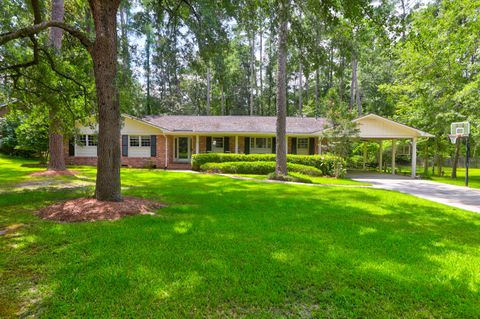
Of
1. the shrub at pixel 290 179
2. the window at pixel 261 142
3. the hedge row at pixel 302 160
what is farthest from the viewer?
the window at pixel 261 142

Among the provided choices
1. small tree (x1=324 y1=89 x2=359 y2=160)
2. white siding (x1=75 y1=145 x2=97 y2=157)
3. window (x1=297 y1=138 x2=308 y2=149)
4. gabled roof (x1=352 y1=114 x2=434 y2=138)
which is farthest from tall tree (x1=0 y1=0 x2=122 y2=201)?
window (x1=297 y1=138 x2=308 y2=149)

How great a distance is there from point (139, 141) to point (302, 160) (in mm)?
11728

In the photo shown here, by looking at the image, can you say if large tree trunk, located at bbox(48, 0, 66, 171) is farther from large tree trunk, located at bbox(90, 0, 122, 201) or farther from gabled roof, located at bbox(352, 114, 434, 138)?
gabled roof, located at bbox(352, 114, 434, 138)

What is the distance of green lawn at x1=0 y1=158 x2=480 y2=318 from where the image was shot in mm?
2785

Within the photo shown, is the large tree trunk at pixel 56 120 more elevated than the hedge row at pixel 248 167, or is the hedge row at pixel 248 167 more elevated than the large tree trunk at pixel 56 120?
the large tree trunk at pixel 56 120

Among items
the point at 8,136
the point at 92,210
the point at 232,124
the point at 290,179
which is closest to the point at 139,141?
the point at 232,124

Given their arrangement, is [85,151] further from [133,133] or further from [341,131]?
[341,131]

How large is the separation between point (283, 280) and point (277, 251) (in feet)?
3.03

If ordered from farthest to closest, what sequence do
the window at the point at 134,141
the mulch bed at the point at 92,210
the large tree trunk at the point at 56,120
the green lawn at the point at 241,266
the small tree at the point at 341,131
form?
the window at the point at 134,141, the small tree at the point at 341,131, the large tree trunk at the point at 56,120, the mulch bed at the point at 92,210, the green lawn at the point at 241,266

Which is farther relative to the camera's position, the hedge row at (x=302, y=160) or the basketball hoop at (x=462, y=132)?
the hedge row at (x=302, y=160)

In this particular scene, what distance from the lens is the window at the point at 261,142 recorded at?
2175cm

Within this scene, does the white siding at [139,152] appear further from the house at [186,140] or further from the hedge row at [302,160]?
the hedge row at [302,160]

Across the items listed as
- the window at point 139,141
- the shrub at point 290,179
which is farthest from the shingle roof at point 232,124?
the shrub at point 290,179

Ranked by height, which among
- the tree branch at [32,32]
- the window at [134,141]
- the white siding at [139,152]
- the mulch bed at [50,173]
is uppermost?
the tree branch at [32,32]
